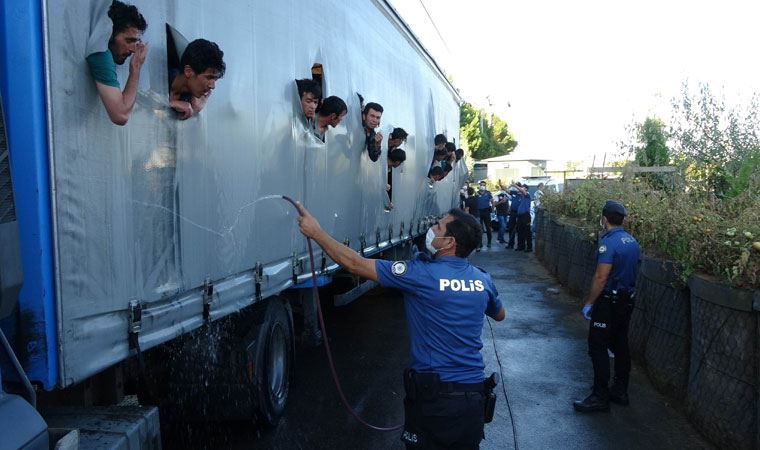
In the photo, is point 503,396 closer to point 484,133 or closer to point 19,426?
point 19,426

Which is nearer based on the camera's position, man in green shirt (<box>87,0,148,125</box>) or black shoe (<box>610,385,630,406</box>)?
man in green shirt (<box>87,0,148,125</box>)

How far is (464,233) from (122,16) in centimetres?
191

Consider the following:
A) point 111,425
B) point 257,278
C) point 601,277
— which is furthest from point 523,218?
point 111,425

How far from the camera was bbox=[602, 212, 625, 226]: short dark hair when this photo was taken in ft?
18.8

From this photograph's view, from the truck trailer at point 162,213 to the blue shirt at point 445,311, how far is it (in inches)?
46.0

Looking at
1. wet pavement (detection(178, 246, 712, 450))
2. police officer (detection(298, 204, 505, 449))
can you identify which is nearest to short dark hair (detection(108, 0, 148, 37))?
police officer (detection(298, 204, 505, 449))

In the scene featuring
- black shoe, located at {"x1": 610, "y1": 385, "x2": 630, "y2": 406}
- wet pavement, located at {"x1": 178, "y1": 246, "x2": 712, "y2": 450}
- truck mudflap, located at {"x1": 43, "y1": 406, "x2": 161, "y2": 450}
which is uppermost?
truck mudflap, located at {"x1": 43, "y1": 406, "x2": 161, "y2": 450}

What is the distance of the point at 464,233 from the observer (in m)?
3.38

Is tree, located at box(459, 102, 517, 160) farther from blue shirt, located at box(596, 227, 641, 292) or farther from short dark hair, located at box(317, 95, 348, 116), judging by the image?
blue shirt, located at box(596, 227, 641, 292)

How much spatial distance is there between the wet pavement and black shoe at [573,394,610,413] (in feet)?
0.20

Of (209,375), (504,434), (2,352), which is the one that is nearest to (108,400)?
(2,352)

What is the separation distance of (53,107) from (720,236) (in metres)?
4.96

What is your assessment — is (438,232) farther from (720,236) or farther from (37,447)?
(720,236)

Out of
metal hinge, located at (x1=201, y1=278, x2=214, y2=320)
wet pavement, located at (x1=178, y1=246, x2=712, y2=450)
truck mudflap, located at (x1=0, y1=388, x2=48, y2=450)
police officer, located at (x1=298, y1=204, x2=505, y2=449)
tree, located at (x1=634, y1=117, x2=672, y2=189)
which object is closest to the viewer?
truck mudflap, located at (x1=0, y1=388, x2=48, y2=450)
